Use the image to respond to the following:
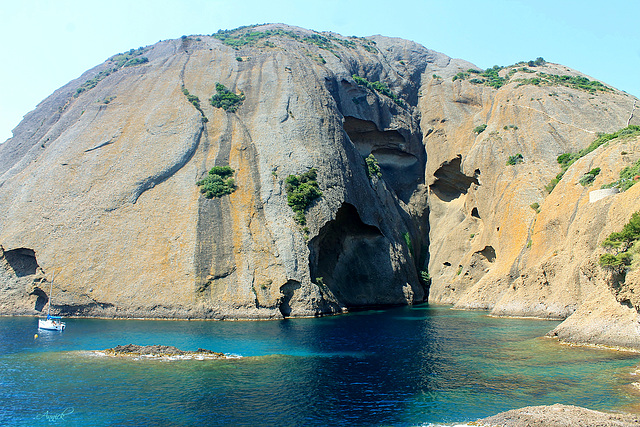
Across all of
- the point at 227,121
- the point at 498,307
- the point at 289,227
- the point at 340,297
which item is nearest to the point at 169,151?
the point at 227,121

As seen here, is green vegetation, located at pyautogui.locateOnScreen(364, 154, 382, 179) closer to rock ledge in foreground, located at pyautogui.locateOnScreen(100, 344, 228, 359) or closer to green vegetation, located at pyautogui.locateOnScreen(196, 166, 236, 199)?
green vegetation, located at pyautogui.locateOnScreen(196, 166, 236, 199)

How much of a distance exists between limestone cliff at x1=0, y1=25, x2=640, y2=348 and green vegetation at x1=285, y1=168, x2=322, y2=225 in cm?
103

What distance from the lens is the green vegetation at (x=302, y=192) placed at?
2228 inches

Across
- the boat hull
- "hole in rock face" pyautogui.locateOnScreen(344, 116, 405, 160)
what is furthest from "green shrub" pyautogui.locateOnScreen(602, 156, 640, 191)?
"hole in rock face" pyautogui.locateOnScreen(344, 116, 405, 160)

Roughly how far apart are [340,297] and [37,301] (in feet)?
113

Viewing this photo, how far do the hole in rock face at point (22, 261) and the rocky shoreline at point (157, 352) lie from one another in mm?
28348

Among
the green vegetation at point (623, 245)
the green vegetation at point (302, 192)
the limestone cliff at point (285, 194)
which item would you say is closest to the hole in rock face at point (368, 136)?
the limestone cliff at point (285, 194)

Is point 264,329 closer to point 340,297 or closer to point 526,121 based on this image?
point 340,297

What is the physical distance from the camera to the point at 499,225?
207ft

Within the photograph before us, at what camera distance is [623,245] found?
96.4ft

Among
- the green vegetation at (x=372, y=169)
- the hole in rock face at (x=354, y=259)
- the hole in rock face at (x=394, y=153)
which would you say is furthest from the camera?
the hole in rock face at (x=394, y=153)

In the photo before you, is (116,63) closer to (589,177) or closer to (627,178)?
(589,177)

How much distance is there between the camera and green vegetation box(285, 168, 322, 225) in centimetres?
5659

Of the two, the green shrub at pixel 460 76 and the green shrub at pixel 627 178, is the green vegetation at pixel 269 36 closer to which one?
the green shrub at pixel 460 76
